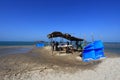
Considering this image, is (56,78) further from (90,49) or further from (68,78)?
(90,49)

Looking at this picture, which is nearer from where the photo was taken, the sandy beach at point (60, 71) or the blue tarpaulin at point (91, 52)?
the sandy beach at point (60, 71)

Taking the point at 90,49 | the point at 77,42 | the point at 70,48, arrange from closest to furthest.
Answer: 1. the point at 90,49
2. the point at 70,48
3. the point at 77,42

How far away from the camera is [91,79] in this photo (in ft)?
19.8

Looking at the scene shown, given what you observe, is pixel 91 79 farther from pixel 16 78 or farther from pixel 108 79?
pixel 16 78

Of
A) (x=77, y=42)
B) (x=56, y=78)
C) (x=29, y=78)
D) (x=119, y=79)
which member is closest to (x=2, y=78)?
(x=29, y=78)

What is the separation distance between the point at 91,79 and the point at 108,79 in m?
0.88

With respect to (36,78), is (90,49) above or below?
above

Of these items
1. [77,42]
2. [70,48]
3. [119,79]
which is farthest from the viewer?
[77,42]

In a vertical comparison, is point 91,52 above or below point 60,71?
above

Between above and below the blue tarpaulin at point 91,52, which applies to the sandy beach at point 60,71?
below

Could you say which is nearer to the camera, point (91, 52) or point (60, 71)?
point (60, 71)

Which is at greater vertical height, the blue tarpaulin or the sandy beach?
the blue tarpaulin

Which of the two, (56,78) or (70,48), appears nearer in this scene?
(56,78)

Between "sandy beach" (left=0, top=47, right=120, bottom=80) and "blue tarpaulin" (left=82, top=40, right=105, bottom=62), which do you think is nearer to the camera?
"sandy beach" (left=0, top=47, right=120, bottom=80)
